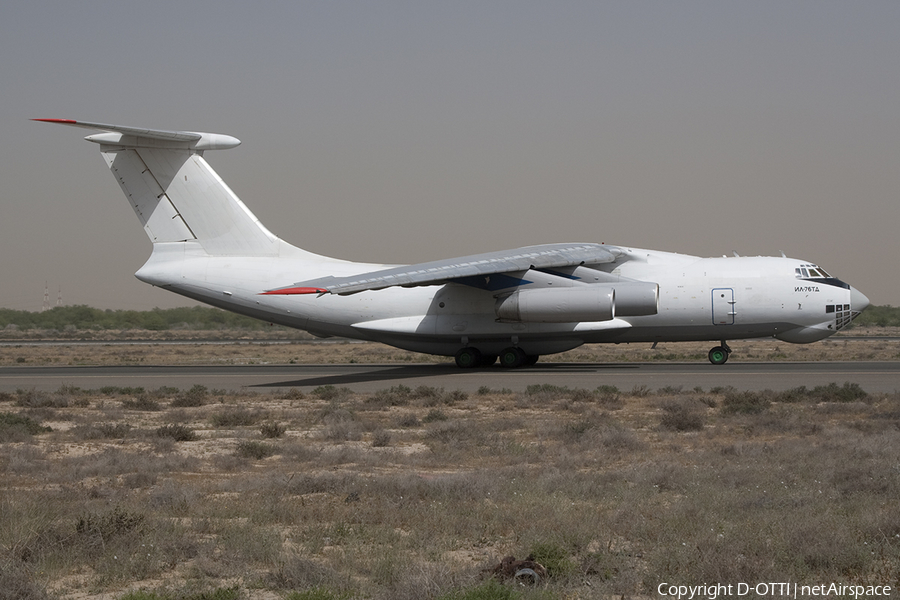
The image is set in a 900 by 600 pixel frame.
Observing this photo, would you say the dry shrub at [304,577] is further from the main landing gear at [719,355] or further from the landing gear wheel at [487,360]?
Result: the main landing gear at [719,355]

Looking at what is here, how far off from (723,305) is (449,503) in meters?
16.5

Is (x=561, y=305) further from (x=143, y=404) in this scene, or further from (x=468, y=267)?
(x=143, y=404)

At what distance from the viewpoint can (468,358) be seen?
23.8 metres

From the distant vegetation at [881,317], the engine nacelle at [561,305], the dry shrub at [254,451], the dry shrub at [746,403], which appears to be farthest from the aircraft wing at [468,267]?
the distant vegetation at [881,317]

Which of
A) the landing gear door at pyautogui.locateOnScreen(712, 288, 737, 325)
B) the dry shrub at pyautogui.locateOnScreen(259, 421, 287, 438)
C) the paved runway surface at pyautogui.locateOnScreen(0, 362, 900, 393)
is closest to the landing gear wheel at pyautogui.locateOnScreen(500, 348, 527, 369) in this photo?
the paved runway surface at pyautogui.locateOnScreen(0, 362, 900, 393)

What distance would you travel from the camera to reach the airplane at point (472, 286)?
2155 centimetres

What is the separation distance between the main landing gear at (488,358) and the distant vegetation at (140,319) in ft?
222

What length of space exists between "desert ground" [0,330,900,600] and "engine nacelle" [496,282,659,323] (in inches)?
282

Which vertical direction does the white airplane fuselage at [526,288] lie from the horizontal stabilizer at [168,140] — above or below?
below

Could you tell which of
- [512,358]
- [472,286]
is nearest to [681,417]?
[472,286]

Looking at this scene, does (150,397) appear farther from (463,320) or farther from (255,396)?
(463,320)

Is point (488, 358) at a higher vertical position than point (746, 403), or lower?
higher

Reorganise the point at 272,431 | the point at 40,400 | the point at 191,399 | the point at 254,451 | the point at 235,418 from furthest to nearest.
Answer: the point at 40,400 < the point at 191,399 < the point at 235,418 < the point at 272,431 < the point at 254,451

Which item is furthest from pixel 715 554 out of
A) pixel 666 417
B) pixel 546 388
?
pixel 546 388
